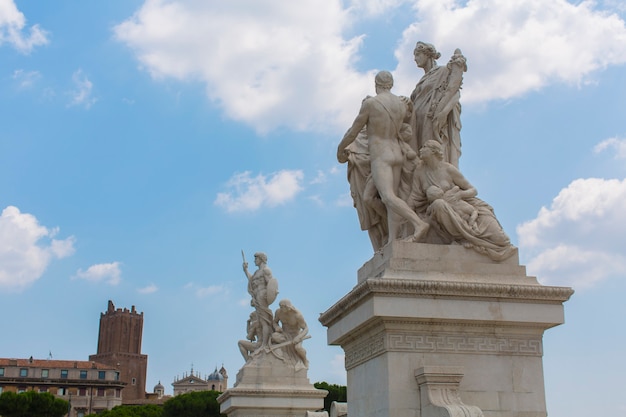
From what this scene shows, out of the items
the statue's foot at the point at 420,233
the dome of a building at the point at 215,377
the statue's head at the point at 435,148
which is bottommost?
the statue's foot at the point at 420,233

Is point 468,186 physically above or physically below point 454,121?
below

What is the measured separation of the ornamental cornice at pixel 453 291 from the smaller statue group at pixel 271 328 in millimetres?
11303

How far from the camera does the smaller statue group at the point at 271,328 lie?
21953mm

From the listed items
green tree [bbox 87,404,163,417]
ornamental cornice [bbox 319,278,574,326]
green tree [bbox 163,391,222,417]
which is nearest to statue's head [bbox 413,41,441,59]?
ornamental cornice [bbox 319,278,574,326]

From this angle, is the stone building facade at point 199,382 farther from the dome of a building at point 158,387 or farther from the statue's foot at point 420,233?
the statue's foot at point 420,233

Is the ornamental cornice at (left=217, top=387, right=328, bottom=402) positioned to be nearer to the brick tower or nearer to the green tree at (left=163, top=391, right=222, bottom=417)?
the green tree at (left=163, top=391, right=222, bottom=417)

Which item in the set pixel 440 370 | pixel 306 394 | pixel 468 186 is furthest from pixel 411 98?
pixel 306 394

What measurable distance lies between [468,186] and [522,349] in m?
2.30

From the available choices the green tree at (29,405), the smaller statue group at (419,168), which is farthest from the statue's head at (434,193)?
the green tree at (29,405)

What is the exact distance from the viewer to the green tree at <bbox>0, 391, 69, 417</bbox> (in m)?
78.8

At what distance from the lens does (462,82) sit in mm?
11922

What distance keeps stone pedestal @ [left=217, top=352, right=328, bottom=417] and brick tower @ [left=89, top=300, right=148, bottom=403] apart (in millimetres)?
143176

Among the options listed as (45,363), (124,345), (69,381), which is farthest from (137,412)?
(124,345)

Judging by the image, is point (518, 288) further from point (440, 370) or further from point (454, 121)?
point (454, 121)
